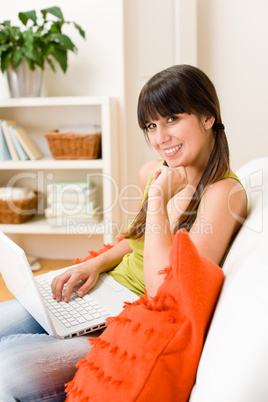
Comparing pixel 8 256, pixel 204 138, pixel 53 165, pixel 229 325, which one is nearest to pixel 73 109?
pixel 53 165

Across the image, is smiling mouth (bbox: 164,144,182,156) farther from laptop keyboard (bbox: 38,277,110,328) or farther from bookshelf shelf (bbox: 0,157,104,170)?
bookshelf shelf (bbox: 0,157,104,170)

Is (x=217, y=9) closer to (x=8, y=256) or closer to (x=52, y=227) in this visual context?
(x=52, y=227)

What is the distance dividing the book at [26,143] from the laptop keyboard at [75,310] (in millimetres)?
1683

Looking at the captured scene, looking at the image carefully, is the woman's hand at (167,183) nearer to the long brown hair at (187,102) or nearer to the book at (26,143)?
the long brown hair at (187,102)

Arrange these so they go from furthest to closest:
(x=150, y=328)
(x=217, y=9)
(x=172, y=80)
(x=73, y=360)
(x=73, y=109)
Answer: (x=73, y=109), (x=217, y=9), (x=172, y=80), (x=73, y=360), (x=150, y=328)

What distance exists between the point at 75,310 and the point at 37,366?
0.22 m

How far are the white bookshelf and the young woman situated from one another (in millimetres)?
1262

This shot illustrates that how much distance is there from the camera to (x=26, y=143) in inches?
110

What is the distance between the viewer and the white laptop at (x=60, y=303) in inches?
38.6

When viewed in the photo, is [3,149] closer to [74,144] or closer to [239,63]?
[74,144]

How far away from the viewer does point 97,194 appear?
297 cm

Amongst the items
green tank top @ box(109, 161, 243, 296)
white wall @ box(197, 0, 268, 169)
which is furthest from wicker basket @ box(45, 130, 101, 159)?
green tank top @ box(109, 161, 243, 296)

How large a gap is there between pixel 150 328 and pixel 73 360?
0.99 feet

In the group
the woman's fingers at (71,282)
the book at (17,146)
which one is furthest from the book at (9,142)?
the woman's fingers at (71,282)
